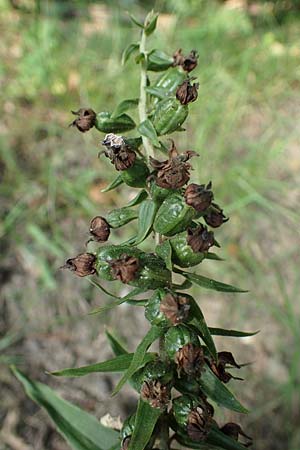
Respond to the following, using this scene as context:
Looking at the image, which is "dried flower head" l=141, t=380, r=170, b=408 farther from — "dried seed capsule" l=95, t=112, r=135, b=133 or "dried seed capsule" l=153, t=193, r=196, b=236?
"dried seed capsule" l=95, t=112, r=135, b=133

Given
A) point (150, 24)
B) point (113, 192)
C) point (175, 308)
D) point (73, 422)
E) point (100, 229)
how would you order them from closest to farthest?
point (175, 308)
point (100, 229)
point (150, 24)
point (73, 422)
point (113, 192)

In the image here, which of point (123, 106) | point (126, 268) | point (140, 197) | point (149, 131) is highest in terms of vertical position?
point (123, 106)

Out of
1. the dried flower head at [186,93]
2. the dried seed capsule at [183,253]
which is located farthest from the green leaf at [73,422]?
the dried flower head at [186,93]

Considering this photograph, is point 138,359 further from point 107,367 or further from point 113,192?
point 113,192

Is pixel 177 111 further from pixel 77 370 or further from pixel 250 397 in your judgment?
pixel 250 397

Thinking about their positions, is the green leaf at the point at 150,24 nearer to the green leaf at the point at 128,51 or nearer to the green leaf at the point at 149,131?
the green leaf at the point at 128,51

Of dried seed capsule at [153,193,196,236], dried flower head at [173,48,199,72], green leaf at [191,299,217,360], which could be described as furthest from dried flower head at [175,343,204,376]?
dried flower head at [173,48,199,72]

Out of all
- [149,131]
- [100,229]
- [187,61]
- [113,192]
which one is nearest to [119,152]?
[149,131]
